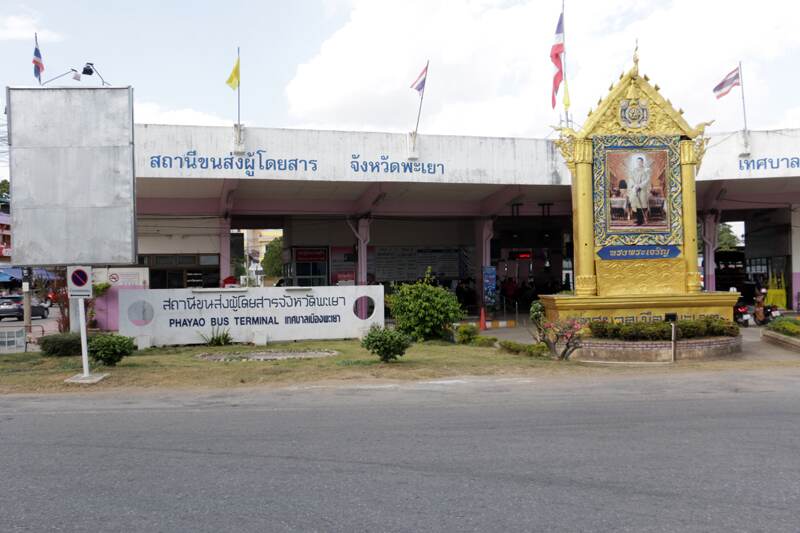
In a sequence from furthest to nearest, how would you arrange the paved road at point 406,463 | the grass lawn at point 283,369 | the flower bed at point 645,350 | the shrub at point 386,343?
the flower bed at point 645,350 < the shrub at point 386,343 < the grass lawn at point 283,369 < the paved road at point 406,463

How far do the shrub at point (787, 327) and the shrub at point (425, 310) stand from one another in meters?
8.69

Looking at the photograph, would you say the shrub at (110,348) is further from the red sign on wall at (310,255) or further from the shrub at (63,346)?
the red sign on wall at (310,255)

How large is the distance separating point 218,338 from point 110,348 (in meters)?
5.47

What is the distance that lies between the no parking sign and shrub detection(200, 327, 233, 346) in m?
6.27

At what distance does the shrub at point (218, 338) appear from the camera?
19797 mm

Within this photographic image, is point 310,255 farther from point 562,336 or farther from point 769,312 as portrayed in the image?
point 769,312

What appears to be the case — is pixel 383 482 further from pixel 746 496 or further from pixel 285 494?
pixel 746 496

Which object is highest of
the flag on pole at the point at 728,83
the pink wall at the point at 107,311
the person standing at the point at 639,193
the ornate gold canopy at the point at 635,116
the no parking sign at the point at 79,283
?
the flag on pole at the point at 728,83

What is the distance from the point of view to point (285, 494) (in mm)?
5672

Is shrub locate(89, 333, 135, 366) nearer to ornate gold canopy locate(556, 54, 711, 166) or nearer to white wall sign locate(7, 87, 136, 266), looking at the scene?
white wall sign locate(7, 87, 136, 266)

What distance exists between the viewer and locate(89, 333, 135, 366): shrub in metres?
14.5

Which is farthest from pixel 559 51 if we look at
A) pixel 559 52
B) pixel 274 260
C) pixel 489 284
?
pixel 274 260

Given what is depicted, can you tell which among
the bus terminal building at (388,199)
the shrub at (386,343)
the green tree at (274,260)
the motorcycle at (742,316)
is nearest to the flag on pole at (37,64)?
the bus terminal building at (388,199)

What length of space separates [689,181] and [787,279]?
58.7 ft
